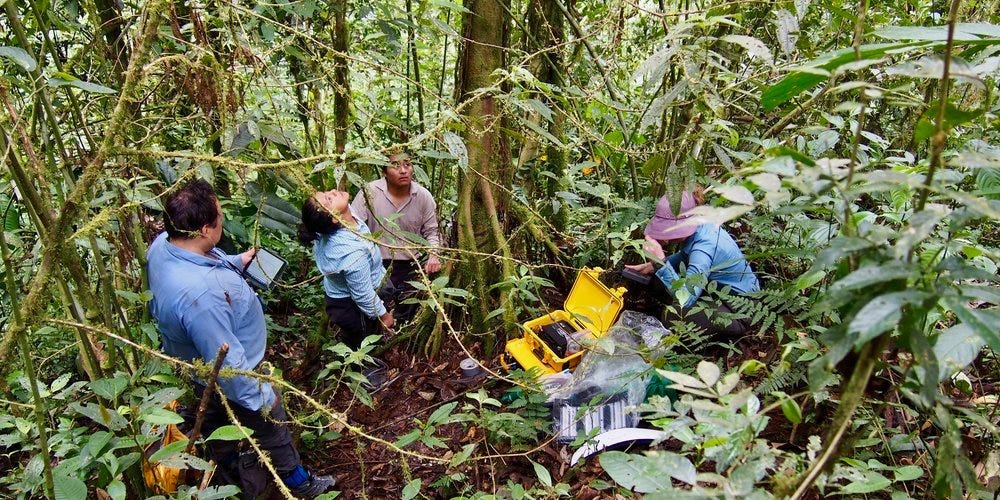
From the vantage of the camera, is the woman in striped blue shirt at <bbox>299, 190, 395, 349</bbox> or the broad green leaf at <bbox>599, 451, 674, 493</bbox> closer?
the broad green leaf at <bbox>599, 451, 674, 493</bbox>

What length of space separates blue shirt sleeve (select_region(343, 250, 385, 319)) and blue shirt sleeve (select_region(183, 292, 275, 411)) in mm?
847

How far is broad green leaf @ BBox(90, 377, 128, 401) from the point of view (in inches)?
66.4

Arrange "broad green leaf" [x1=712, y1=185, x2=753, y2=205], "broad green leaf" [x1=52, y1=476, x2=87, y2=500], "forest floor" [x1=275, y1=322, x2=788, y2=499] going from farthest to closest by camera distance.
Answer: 1. "forest floor" [x1=275, y1=322, x2=788, y2=499]
2. "broad green leaf" [x1=52, y1=476, x2=87, y2=500]
3. "broad green leaf" [x1=712, y1=185, x2=753, y2=205]

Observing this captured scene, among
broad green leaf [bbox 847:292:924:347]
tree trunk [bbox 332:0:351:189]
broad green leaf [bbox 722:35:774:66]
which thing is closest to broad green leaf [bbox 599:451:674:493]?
broad green leaf [bbox 847:292:924:347]

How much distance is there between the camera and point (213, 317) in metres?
2.21

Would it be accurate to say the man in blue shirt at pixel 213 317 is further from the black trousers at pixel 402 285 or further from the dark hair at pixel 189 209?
the black trousers at pixel 402 285

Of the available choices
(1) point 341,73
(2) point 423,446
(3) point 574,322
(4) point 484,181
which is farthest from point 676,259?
(1) point 341,73

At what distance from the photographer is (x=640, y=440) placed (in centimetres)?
244

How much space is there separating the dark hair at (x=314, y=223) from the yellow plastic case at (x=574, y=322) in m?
1.13

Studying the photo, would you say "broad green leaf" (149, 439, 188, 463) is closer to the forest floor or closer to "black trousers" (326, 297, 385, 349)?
the forest floor

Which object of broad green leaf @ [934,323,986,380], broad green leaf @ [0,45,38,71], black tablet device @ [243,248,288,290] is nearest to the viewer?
broad green leaf @ [934,323,986,380]

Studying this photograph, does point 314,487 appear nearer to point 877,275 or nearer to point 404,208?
point 404,208

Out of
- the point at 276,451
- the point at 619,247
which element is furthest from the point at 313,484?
the point at 619,247

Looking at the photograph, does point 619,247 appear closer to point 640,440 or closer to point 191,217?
point 640,440
